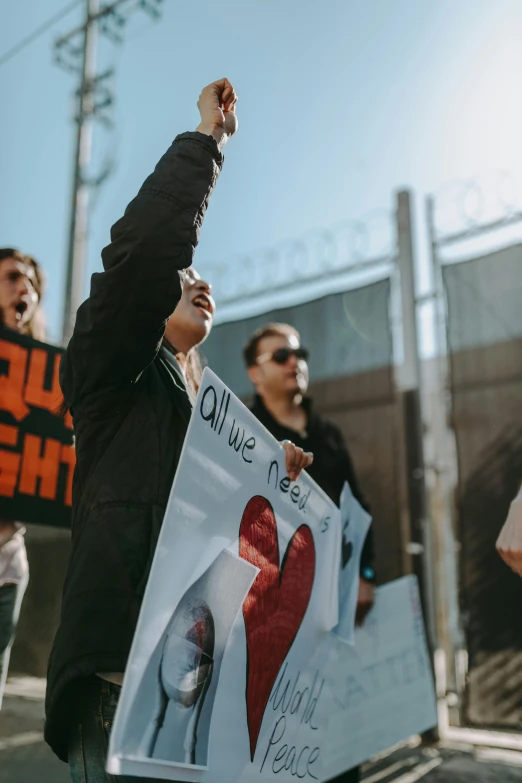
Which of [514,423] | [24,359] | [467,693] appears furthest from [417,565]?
[24,359]

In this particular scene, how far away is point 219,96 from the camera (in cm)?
173

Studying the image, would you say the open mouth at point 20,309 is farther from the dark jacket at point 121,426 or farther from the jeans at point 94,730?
the jeans at point 94,730

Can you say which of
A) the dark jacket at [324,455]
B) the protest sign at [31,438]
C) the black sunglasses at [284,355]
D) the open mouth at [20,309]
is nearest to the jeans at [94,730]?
the protest sign at [31,438]

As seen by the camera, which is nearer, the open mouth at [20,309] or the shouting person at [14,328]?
the shouting person at [14,328]

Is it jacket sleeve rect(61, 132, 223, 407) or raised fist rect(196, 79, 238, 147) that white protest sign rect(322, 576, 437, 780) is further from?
raised fist rect(196, 79, 238, 147)

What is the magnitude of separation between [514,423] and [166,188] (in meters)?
3.19

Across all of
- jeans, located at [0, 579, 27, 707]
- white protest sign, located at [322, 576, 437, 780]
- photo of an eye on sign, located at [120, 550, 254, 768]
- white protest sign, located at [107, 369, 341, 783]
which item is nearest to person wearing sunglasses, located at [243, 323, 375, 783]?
white protest sign, located at [322, 576, 437, 780]

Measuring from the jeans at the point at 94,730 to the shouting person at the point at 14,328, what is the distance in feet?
3.66

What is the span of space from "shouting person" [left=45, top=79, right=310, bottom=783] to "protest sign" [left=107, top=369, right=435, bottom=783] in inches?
3.3

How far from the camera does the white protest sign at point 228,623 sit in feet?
4.20

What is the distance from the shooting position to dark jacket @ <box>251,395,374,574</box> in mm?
3105

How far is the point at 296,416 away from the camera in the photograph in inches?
139

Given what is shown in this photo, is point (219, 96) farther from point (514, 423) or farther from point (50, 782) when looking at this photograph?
point (514, 423)

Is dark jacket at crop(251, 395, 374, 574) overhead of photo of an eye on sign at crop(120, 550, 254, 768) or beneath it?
overhead
